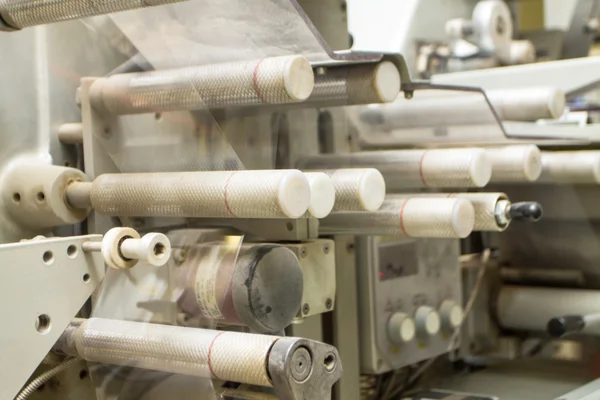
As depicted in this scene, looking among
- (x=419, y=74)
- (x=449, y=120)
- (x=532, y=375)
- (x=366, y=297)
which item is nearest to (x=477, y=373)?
(x=532, y=375)

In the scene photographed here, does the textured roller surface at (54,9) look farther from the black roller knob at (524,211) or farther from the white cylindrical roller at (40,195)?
the black roller knob at (524,211)

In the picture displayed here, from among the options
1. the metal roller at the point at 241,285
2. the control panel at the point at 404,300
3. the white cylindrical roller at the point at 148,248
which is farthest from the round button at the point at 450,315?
the white cylindrical roller at the point at 148,248

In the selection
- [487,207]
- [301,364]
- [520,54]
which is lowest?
[301,364]

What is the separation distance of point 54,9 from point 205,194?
0.91ft

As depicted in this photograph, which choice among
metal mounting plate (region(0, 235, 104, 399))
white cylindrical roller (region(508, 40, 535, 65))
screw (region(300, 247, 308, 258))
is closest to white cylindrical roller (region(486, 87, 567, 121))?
screw (region(300, 247, 308, 258))

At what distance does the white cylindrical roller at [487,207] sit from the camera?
124cm

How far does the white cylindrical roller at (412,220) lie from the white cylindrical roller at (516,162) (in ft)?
0.67

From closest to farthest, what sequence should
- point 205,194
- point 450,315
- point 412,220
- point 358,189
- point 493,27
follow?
1. point 205,194
2. point 358,189
3. point 412,220
4. point 450,315
5. point 493,27

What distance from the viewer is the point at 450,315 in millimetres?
1462

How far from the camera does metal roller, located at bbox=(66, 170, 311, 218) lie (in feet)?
2.92

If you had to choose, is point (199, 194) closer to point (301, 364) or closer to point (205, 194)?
point (205, 194)

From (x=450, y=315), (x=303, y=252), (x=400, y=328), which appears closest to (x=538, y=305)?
(x=450, y=315)

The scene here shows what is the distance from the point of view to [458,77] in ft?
6.19

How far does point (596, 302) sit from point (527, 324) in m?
0.16
